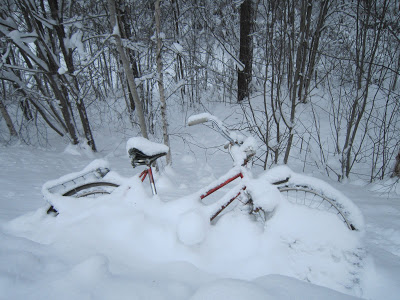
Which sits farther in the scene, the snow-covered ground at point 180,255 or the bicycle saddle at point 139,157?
the bicycle saddle at point 139,157

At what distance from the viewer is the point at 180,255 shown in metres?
1.48

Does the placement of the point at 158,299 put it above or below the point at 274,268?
above

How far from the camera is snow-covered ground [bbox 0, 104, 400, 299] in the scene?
109 centimetres

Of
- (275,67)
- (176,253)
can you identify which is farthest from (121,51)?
(176,253)

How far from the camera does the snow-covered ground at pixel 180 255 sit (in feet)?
3.59

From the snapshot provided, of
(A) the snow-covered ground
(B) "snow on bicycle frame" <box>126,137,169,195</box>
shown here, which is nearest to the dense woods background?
(B) "snow on bicycle frame" <box>126,137,169,195</box>

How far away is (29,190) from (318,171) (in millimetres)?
5055

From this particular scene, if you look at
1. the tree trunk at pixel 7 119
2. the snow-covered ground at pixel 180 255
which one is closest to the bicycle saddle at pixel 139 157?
the snow-covered ground at pixel 180 255

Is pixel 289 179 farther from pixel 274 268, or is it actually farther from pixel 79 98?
pixel 79 98

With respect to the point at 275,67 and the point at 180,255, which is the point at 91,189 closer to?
the point at 180,255

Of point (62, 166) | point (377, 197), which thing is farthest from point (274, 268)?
point (62, 166)

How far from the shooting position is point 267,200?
1552mm

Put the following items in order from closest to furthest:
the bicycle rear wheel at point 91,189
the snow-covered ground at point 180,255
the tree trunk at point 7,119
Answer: the snow-covered ground at point 180,255 → the bicycle rear wheel at point 91,189 → the tree trunk at point 7,119

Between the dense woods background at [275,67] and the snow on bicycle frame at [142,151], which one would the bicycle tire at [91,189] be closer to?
the snow on bicycle frame at [142,151]
